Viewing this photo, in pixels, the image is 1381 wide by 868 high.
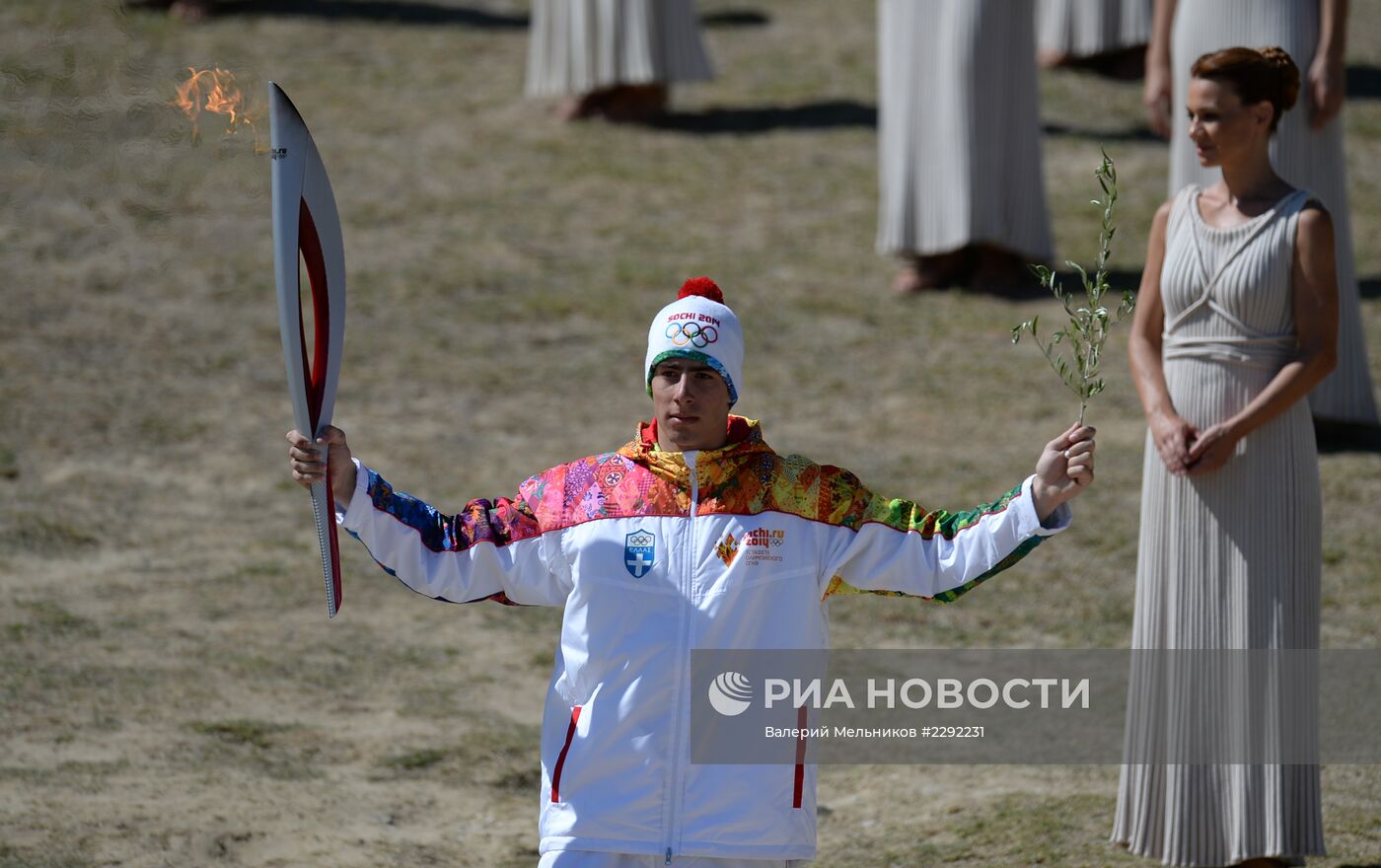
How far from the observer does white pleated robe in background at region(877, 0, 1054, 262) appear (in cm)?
975

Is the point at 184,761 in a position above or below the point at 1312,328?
below

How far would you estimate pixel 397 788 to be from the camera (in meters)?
5.43

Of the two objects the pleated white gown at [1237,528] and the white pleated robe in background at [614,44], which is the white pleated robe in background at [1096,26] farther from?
the pleated white gown at [1237,528]

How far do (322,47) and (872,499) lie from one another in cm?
1209

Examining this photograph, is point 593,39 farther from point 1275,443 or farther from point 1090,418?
point 1275,443

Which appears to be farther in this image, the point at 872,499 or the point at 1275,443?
the point at 1275,443

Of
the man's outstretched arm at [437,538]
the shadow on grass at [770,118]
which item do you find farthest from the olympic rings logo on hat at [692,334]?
the shadow on grass at [770,118]

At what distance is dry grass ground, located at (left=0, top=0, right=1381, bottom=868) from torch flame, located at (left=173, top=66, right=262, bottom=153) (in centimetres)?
5

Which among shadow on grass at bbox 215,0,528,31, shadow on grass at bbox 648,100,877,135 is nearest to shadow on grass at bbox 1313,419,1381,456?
shadow on grass at bbox 648,100,877,135

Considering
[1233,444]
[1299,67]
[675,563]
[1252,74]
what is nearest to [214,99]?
[675,563]

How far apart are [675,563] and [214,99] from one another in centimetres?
152

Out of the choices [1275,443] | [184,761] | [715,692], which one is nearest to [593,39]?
[184,761]

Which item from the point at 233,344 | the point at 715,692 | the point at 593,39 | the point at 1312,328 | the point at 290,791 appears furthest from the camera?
the point at 593,39

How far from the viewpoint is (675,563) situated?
3.44m
